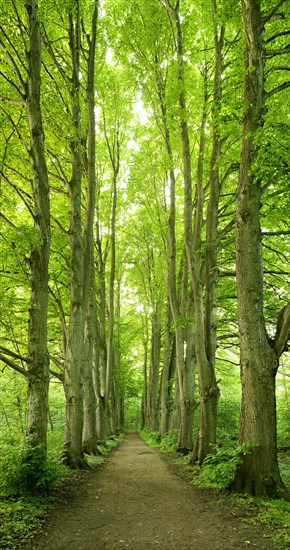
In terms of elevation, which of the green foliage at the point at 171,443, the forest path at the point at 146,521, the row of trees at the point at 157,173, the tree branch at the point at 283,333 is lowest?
the green foliage at the point at 171,443

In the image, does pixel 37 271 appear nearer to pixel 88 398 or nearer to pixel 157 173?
pixel 88 398

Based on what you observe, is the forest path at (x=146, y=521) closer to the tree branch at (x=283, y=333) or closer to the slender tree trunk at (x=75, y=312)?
the slender tree trunk at (x=75, y=312)

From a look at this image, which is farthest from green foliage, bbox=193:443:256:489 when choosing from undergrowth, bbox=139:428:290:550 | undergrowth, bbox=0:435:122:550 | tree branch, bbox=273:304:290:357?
undergrowth, bbox=0:435:122:550

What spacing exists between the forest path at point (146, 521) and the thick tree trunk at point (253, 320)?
29.3 inches

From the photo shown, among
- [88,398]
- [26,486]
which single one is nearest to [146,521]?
[26,486]

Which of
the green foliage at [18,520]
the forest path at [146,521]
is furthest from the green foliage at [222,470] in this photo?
the green foliage at [18,520]

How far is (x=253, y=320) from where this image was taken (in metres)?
5.67

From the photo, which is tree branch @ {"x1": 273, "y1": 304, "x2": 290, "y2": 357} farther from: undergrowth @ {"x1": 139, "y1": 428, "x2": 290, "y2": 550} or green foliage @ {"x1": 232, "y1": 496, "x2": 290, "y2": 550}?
green foliage @ {"x1": 232, "y1": 496, "x2": 290, "y2": 550}

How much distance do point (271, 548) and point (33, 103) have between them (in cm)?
730

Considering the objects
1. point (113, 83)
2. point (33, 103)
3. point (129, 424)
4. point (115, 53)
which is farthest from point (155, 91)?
point (129, 424)

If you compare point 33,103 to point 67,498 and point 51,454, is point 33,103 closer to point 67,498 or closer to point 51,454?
point 67,498

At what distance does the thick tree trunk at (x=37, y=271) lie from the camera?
604 centimetres

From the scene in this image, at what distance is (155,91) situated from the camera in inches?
413

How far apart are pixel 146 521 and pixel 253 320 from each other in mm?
3181
